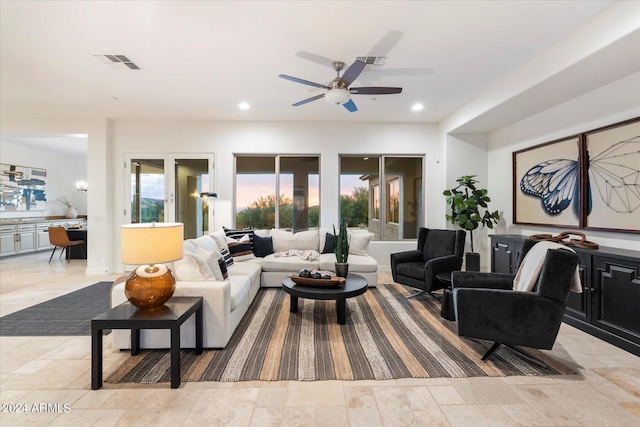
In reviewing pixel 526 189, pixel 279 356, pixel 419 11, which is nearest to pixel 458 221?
pixel 526 189

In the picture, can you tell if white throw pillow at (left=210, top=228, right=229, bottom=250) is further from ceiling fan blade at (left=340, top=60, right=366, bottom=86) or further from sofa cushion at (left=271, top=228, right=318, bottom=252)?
ceiling fan blade at (left=340, top=60, right=366, bottom=86)

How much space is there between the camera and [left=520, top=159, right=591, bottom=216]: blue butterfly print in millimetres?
3561

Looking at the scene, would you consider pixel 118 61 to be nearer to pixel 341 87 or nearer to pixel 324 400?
pixel 341 87

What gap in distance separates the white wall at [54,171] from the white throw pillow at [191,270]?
809 cm

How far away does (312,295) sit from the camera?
9.57ft

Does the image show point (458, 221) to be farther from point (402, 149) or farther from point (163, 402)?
point (163, 402)

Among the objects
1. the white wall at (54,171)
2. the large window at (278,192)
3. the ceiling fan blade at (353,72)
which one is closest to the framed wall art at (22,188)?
the white wall at (54,171)

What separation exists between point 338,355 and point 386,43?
9.82ft

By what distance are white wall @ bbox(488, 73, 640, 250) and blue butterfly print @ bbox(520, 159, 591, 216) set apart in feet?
1.10

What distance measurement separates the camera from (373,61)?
3260 mm

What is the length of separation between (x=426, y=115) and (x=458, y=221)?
6.50ft

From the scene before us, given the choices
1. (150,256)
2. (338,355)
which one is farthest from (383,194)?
(150,256)

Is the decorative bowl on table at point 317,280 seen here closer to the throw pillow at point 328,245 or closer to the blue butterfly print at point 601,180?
the throw pillow at point 328,245

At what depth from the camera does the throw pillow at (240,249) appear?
4.36 meters
